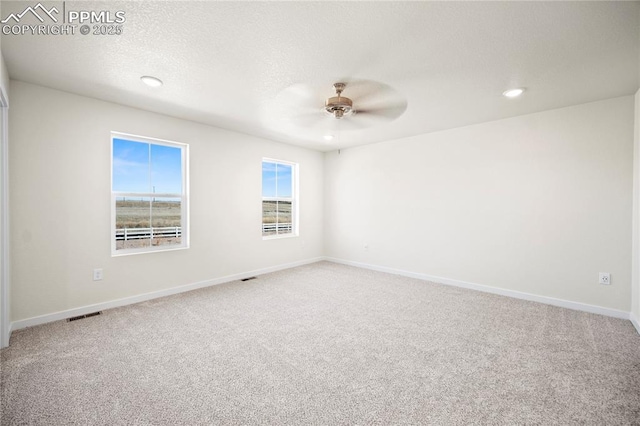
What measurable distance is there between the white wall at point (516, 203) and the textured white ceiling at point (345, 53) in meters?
0.51

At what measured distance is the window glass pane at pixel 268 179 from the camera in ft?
16.4

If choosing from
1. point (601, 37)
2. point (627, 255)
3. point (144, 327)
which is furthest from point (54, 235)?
point (627, 255)

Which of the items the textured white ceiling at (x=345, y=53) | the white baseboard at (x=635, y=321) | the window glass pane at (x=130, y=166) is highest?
the textured white ceiling at (x=345, y=53)

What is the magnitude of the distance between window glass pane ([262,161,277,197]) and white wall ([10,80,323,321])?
0.72 metres

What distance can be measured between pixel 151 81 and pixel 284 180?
3.00 m

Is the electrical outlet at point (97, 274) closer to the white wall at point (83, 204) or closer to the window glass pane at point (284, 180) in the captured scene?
the white wall at point (83, 204)

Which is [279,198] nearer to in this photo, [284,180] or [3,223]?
[284,180]

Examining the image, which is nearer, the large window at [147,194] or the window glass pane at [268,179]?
the large window at [147,194]

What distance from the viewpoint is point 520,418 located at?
1552mm

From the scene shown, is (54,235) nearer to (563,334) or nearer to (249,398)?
(249,398)

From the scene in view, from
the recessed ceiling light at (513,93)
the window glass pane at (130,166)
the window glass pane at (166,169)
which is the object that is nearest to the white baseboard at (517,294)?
the recessed ceiling light at (513,93)

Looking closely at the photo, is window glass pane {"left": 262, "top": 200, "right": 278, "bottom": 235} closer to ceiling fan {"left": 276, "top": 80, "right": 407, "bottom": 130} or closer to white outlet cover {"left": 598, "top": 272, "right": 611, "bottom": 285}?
ceiling fan {"left": 276, "top": 80, "right": 407, "bottom": 130}

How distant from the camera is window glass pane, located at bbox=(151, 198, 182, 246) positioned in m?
3.65

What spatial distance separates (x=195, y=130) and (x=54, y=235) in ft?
6.76
